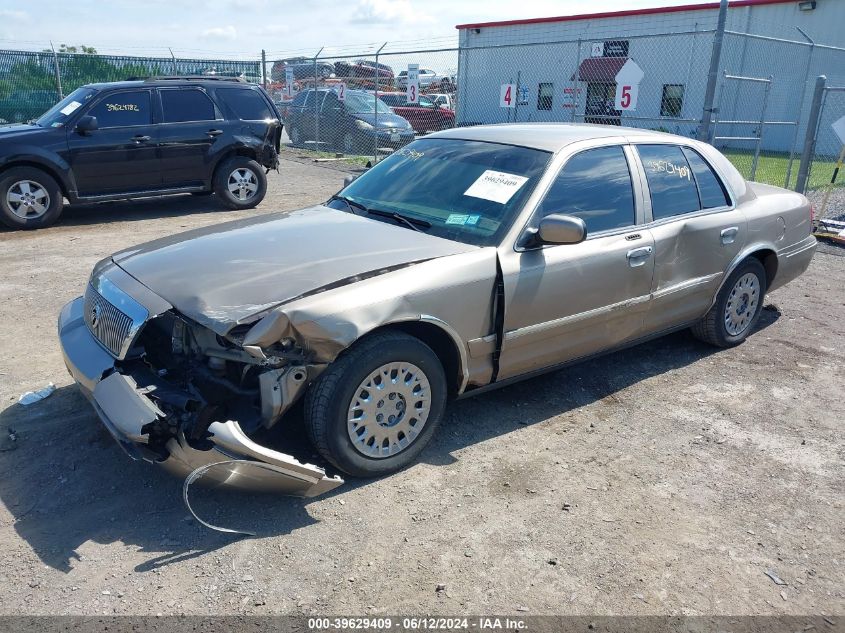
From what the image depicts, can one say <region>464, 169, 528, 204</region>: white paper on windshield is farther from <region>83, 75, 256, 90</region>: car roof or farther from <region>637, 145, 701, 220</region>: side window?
<region>83, 75, 256, 90</region>: car roof

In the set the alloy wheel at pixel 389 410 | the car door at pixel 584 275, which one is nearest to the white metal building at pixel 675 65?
the car door at pixel 584 275

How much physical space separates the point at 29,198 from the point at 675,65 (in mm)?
20260

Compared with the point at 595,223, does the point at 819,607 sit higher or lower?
lower

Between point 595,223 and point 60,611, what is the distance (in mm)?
3398

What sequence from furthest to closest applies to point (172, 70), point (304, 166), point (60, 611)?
point (172, 70)
point (304, 166)
point (60, 611)

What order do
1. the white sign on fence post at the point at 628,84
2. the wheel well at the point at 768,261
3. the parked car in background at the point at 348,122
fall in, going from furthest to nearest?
the parked car in background at the point at 348,122 → the white sign on fence post at the point at 628,84 → the wheel well at the point at 768,261

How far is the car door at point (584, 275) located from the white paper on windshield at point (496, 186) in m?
0.20

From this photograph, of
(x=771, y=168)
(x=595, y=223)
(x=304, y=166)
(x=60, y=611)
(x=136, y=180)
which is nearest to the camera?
(x=60, y=611)

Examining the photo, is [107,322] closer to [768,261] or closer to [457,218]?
[457,218]

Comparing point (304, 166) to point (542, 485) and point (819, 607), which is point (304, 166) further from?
point (819, 607)

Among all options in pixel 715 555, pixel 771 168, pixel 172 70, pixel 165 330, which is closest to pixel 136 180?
pixel 165 330

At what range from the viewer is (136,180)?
32.2 ft

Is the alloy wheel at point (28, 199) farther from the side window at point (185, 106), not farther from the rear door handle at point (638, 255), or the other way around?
the rear door handle at point (638, 255)

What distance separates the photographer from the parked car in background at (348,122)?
1739 centimetres
